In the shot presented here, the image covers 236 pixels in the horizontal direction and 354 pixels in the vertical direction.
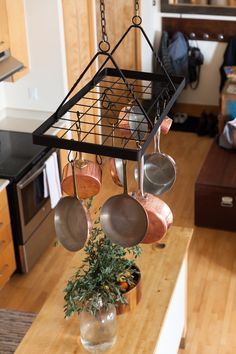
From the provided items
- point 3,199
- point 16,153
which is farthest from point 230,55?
point 3,199

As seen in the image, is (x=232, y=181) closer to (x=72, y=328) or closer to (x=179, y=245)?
(x=179, y=245)

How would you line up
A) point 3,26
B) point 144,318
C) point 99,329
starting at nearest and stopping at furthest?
1. point 99,329
2. point 144,318
3. point 3,26

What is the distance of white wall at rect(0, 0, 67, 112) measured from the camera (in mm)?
4836

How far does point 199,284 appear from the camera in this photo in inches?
179

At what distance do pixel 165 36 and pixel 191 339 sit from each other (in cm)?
341

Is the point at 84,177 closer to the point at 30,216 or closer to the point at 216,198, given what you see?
the point at 30,216

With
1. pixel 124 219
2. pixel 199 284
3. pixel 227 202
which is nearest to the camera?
pixel 124 219

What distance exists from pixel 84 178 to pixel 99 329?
0.73m

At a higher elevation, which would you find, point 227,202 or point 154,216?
point 154,216

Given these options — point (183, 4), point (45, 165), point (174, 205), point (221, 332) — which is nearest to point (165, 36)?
point (183, 4)

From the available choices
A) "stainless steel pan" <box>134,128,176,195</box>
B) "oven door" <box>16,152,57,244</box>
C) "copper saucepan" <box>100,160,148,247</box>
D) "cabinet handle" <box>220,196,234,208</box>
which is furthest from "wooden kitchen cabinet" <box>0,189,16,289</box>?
"copper saucepan" <box>100,160,148,247</box>

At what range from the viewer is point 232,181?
16.6ft

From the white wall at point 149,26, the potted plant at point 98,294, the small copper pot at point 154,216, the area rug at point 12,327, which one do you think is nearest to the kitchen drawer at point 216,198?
the area rug at point 12,327

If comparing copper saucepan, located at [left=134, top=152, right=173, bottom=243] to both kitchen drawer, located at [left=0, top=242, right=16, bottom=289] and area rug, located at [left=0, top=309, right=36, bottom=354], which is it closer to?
area rug, located at [left=0, top=309, right=36, bottom=354]
